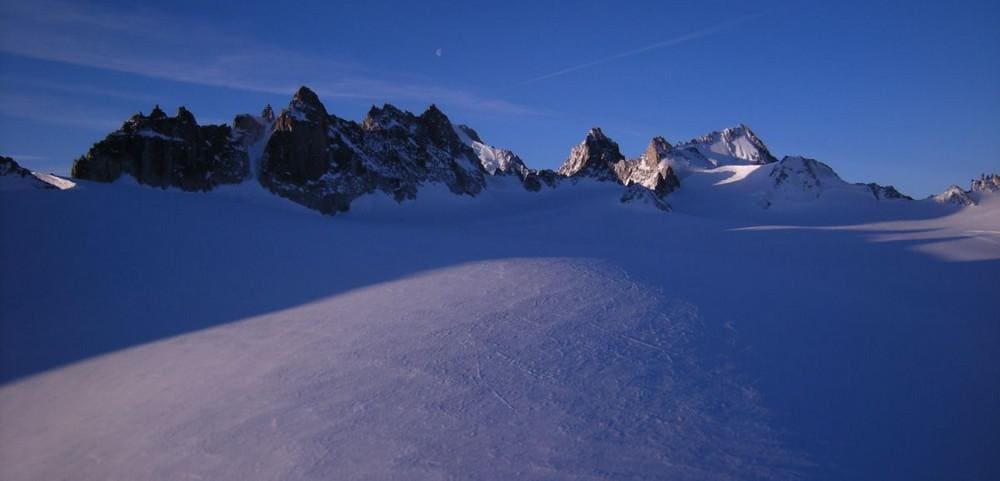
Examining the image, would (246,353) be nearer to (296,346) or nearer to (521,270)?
(296,346)

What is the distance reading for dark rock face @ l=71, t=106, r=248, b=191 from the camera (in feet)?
97.5

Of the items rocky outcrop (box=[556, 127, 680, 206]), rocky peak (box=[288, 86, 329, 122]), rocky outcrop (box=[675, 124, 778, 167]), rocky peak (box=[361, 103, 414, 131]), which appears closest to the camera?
rocky peak (box=[288, 86, 329, 122])

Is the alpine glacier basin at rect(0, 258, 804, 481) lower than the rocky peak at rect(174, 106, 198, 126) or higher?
lower

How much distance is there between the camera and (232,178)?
35.7m

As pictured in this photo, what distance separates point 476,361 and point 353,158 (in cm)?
3616

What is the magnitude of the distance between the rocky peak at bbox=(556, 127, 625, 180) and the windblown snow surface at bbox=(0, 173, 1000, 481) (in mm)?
51113

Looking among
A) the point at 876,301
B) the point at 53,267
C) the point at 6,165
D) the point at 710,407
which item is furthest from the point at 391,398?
the point at 6,165

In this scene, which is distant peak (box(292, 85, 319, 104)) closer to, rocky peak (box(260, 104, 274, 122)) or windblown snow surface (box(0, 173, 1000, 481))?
rocky peak (box(260, 104, 274, 122))

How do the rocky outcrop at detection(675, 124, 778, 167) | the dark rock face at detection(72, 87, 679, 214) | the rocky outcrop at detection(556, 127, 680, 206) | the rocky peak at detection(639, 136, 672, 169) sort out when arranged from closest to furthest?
1. the dark rock face at detection(72, 87, 679, 214)
2. the rocky outcrop at detection(556, 127, 680, 206)
3. the rocky peak at detection(639, 136, 672, 169)
4. the rocky outcrop at detection(675, 124, 778, 167)

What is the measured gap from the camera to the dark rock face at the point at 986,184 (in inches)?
2303

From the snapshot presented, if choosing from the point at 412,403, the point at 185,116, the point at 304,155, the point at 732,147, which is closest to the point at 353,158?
the point at 304,155

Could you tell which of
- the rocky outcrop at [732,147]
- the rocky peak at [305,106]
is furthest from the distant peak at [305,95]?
the rocky outcrop at [732,147]

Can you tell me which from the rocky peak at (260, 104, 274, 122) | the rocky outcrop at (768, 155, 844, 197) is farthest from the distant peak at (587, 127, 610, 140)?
the rocky peak at (260, 104, 274, 122)

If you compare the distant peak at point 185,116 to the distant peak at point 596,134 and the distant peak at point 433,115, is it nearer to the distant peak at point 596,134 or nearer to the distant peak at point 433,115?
the distant peak at point 433,115
